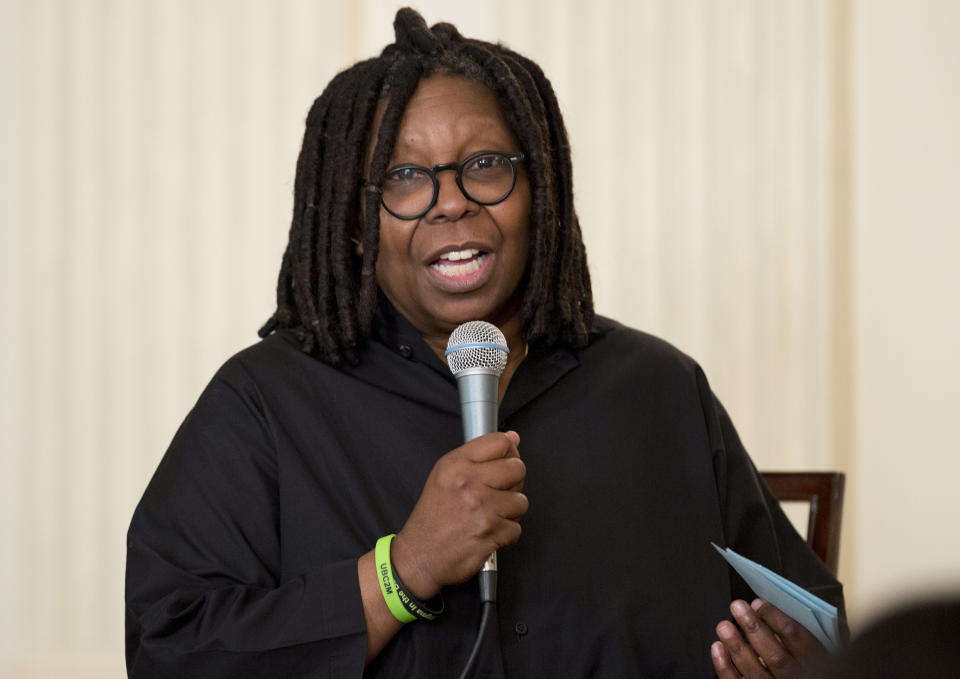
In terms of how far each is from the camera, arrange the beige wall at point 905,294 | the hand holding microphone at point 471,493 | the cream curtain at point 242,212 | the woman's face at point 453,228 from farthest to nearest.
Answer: the cream curtain at point 242,212
the beige wall at point 905,294
the woman's face at point 453,228
the hand holding microphone at point 471,493

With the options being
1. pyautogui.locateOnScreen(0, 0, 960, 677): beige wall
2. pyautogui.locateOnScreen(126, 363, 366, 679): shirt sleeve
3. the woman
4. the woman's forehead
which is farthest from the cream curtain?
pyautogui.locateOnScreen(126, 363, 366, 679): shirt sleeve

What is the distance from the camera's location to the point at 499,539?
149cm

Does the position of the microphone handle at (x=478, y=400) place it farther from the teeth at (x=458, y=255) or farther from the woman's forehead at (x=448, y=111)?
the woman's forehead at (x=448, y=111)

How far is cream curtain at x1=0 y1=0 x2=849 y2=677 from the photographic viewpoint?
11.6 feet

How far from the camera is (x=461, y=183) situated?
186 centimetres

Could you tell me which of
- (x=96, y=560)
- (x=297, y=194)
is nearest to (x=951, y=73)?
(x=297, y=194)

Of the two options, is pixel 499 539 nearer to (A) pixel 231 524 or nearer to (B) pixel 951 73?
(A) pixel 231 524

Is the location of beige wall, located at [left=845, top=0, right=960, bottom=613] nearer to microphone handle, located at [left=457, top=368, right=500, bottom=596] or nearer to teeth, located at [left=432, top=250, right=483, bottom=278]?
teeth, located at [left=432, top=250, right=483, bottom=278]

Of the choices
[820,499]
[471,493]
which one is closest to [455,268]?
[471,493]

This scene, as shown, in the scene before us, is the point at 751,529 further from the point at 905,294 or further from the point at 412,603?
the point at 905,294

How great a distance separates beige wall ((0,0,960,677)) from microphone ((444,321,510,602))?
2053 mm

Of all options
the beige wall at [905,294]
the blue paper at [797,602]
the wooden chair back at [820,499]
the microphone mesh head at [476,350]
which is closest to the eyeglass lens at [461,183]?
the microphone mesh head at [476,350]

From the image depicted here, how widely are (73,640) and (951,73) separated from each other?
3372 mm

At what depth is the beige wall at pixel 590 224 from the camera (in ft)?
11.4
